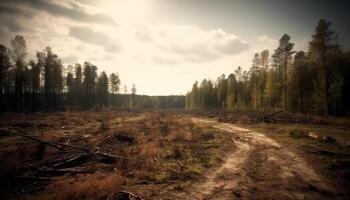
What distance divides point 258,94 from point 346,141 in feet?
144

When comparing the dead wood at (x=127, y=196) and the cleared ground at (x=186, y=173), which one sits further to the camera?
the cleared ground at (x=186, y=173)

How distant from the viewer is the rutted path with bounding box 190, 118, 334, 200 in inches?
260

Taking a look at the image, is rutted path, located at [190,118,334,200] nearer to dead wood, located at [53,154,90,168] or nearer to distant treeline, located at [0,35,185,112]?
dead wood, located at [53,154,90,168]

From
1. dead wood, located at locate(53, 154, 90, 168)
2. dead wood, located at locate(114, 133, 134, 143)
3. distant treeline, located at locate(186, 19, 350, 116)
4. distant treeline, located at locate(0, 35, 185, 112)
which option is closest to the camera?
dead wood, located at locate(53, 154, 90, 168)

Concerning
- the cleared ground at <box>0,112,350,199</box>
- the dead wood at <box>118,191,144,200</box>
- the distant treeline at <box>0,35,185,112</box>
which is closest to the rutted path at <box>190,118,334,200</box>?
the cleared ground at <box>0,112,350,199</box>

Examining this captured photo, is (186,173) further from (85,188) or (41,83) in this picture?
(41,83)

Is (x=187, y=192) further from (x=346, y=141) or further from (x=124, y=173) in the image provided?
(x=346, y=141)

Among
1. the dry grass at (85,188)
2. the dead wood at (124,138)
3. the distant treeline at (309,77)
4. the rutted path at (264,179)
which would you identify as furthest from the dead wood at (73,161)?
the distant treeline at (309,77)

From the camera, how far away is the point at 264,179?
7.95m

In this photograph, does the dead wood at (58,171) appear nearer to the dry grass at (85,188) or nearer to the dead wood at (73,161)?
the dead wood at (73,161)

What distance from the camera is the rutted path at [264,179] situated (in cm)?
661

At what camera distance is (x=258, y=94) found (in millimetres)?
54406

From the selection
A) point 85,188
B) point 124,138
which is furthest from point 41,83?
point 85,188

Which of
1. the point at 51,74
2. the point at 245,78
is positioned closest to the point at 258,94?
the point at 245,78
